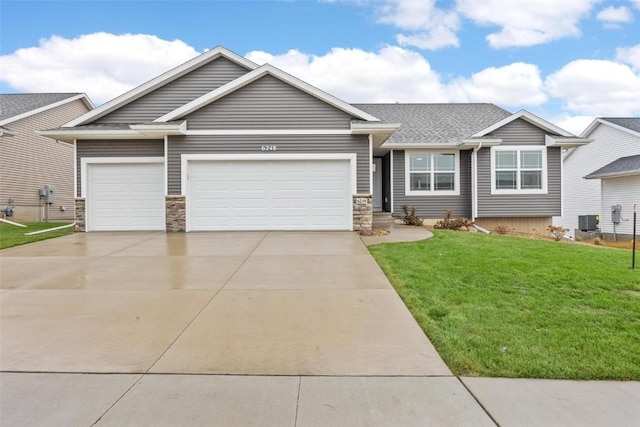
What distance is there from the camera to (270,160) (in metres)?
12.6

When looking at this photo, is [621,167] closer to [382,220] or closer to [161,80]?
[382,220]

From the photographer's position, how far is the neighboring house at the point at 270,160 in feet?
41.2

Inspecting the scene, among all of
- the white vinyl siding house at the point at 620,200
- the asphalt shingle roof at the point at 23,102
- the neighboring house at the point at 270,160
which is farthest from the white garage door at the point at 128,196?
the white vinyl siding house at the point at 620,200

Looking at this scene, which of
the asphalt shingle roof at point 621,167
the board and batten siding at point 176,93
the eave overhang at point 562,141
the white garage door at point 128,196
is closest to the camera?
the white garage door at point 128,196

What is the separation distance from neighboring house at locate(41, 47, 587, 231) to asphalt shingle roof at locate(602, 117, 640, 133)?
8.23 metres

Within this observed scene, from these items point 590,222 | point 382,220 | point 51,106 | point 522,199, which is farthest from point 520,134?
point 51,106

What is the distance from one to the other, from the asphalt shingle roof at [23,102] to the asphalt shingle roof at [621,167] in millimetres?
29753

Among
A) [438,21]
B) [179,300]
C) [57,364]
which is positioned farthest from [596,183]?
[57,364]

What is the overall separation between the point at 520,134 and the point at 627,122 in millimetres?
10620

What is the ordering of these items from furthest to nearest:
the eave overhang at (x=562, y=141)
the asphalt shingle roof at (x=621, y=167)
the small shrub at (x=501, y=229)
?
the asphalt shingle roof at (x=621, y=167) → the small shrub at (x=501, y=229) → the eave overhang at (x=562, y=141)

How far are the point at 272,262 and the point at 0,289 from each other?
4433mm

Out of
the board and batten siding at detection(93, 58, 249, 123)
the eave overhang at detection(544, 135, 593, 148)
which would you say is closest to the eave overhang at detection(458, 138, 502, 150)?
the eave overhang at detection(544, 135, 593, 148)

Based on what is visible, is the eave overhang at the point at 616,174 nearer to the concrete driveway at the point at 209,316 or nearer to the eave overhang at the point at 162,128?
the concrete driveway at the point at 209,316

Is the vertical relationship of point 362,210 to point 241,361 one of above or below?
above
